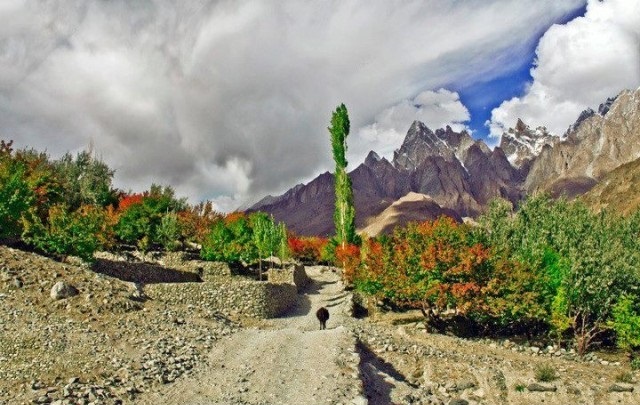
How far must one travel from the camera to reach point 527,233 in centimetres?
5128

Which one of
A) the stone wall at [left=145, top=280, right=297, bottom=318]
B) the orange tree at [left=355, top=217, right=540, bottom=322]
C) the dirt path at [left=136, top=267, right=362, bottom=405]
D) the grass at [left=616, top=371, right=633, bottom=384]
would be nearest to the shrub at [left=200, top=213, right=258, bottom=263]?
the stone wall at [left=145, top=280, right=297, bottom=318]

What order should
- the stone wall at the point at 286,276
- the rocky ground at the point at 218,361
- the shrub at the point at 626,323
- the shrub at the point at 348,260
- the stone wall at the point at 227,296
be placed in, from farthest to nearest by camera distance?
the stone wall at the point at 286,276 < the shrub at the point at 348,260 < the stone wall at the point at 227,296 < the shrub at the point at 626,323 < the rocky ground at the point at 218,361

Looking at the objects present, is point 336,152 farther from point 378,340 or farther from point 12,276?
point 12,276

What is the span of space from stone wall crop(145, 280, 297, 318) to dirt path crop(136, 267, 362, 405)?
9315mm

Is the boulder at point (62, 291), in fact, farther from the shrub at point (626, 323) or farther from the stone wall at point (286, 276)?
the shrub at point (626, 323)

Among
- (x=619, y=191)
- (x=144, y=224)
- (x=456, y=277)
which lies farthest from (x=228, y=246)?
(x=619, y=191)

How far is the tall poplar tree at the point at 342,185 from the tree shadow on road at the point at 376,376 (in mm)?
39905

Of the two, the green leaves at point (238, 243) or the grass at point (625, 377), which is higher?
the green leaves at point (238, 243)

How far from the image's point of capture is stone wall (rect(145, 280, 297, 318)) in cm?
3322

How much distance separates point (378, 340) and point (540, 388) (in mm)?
8675

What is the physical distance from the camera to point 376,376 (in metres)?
21.4

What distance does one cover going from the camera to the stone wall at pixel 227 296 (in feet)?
109

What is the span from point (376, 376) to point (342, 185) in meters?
48.0

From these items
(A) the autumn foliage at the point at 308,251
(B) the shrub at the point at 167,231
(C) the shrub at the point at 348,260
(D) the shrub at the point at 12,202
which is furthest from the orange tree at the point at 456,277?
(A) the autumn foliage at the point at 308,251
